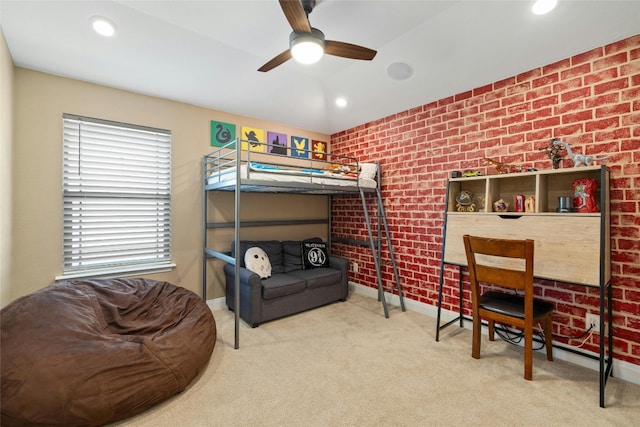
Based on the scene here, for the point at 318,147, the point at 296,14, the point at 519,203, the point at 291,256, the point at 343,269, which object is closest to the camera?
the point at 296,14

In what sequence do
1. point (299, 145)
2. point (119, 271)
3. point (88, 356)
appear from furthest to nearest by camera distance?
point (299, 145)
point (119, 271)
point (88, 356)

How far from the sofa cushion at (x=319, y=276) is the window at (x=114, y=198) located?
1.47 meters

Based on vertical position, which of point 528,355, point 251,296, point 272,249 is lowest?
point 528,355

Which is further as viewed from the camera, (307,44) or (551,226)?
(551,226)

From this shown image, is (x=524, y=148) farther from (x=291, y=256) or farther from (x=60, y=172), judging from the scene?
(x=60, y=172)

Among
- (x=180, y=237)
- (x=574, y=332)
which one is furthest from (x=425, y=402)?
(x=180, y=237)

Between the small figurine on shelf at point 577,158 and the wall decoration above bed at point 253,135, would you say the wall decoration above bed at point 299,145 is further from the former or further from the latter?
the small figurine on shelf at point 577,158

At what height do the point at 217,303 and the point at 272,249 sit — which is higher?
the point at 272,249

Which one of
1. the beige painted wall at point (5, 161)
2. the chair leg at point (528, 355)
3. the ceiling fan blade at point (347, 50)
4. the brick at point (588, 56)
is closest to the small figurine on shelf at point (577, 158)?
the brick at point (588, 56)

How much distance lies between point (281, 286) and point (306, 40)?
2237 mm

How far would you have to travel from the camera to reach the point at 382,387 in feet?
6.15

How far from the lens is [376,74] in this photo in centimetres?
304

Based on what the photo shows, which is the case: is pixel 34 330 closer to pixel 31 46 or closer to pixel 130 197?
pixel 130 197

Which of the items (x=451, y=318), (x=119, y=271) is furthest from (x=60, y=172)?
(x=451, y=318)
